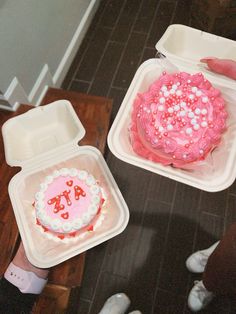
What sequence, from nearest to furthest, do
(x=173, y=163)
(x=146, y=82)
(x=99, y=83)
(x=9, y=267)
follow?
(x=173, y=163) → (x=146, y=82) → (x=9, y=267) → (x=99, y=83)

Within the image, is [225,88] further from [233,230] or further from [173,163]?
[233,230]

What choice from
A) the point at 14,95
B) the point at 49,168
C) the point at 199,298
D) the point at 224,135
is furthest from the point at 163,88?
the point at 199,298

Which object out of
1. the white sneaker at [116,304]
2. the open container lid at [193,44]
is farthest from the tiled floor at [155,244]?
the open container lid at [193,44]

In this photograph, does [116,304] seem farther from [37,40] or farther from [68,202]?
[37,40]

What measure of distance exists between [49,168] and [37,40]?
2.39 feet

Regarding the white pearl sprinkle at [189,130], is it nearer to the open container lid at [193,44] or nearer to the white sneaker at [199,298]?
the open container lid at [193,44]

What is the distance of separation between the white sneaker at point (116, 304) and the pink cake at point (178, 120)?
2.52ft

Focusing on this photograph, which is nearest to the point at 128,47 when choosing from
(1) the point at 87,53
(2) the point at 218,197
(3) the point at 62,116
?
(1) the point at 87,53

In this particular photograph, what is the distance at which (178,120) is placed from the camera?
2.66ft

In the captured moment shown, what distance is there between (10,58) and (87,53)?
782 millimetres

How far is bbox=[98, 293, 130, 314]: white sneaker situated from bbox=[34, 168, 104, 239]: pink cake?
45 cm

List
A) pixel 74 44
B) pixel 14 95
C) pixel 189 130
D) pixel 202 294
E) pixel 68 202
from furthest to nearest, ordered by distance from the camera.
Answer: pixel 74 44 → pixel 14 95 → pixel 202 294 → pixel 68 202 → pixel 189 130

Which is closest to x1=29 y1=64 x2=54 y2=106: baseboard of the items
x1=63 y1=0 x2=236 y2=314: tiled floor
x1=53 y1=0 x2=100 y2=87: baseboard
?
x1=53 y1=0 x2=100 y2=87: baseboard

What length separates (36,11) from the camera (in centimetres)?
139
